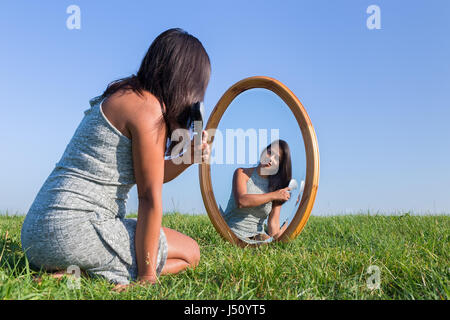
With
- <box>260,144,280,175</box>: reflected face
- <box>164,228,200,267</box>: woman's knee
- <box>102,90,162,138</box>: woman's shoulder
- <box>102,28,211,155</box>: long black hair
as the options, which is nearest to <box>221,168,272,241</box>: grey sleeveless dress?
<box>260,144,280,175</box>: reflected face

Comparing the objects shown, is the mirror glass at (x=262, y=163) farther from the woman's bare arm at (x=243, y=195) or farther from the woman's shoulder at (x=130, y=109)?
the woman's shoulder at (x=130, y=109)

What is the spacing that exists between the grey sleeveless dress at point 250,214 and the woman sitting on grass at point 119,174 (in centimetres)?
130

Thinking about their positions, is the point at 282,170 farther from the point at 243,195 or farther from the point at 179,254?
the point at 179,254

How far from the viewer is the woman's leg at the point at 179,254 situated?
8.18 ft

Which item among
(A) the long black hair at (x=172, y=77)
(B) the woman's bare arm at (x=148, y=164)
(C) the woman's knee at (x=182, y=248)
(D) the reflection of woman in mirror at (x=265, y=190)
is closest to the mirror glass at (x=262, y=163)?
(D) the reflection of woman in mirror at (x=265, y=190)

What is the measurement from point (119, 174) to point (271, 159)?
156 cm

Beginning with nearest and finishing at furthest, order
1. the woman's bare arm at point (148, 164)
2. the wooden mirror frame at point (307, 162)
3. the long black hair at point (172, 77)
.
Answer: the woman's bare arm at point (148, 164)
the long black hair at point (172, 77)
the wooden mirror frame at point (307, 162)

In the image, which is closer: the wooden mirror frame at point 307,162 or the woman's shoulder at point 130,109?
the woman's shoulder at point 130,109

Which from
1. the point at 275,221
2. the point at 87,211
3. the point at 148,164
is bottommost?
the point at 275,221

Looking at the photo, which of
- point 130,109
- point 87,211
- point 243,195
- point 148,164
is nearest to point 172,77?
point 130,109

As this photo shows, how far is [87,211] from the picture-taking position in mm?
2244

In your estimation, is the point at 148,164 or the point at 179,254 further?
the point at 179,254

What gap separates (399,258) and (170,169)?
1.66 metres
